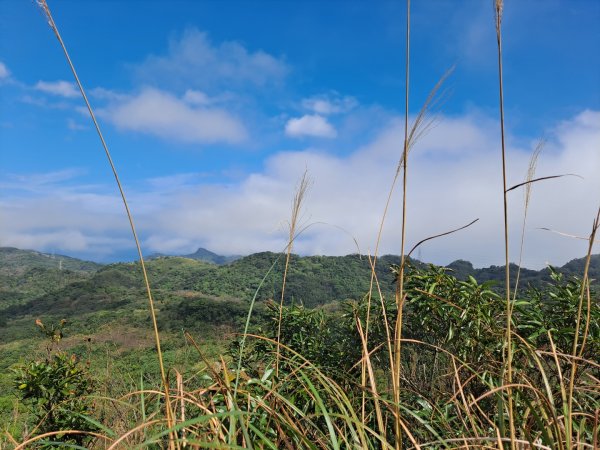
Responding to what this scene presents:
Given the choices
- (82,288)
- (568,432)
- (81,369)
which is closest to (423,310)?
(568,432)

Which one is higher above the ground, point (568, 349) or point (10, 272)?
point (568, 349)

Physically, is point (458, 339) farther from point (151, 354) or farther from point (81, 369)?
point (151, 354)

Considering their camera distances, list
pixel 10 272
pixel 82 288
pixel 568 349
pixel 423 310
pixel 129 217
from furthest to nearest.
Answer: pixel 10 272 < pixel 82 288 < pixel 423 310 < pixel 568 349 < pixel 129 217

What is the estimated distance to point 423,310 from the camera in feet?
14.0

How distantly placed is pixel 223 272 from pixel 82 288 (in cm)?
2276

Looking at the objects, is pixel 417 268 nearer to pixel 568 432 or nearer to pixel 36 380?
pixel 568 432

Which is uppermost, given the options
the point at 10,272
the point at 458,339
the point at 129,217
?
the point at 129,217

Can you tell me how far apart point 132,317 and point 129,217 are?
49225 mm

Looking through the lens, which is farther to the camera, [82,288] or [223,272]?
[223,272]

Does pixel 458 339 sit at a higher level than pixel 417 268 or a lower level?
lower

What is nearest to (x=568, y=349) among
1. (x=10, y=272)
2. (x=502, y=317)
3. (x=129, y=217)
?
(x=502, y=317)

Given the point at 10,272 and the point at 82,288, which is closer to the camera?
the point at 82,288

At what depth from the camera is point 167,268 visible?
9200 cm

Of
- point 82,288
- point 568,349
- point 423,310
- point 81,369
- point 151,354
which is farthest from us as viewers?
point 82,288
